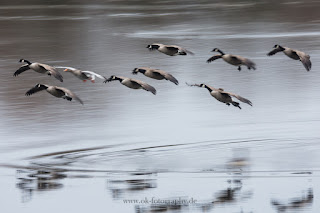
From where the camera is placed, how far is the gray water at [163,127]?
14898mm

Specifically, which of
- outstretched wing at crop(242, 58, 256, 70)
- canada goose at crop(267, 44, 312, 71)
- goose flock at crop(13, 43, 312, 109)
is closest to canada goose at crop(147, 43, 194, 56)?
goose flock at crop(13, 43, 312, 109)

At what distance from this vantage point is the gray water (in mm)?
14898

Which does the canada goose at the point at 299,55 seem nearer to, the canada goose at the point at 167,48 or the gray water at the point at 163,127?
the gray water at the point at 163,127

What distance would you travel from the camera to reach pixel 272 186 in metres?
15.0

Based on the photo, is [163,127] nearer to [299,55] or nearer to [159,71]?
[159,71]

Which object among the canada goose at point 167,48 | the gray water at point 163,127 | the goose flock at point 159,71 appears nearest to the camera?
the gray water at point 163,127

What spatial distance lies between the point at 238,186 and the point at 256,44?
57.5 ft

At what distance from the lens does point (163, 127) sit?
2036cm

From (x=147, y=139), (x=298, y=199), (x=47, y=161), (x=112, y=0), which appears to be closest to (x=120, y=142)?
(x=147, y=139)

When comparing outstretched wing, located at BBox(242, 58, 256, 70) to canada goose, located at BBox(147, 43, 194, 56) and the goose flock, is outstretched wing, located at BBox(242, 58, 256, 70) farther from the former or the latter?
canada goose, located at BBox(147, 43, 194, 56)

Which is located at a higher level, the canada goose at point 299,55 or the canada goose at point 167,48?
the canada goose at point 167,48

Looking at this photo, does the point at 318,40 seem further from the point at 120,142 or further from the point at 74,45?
the point at 120,142

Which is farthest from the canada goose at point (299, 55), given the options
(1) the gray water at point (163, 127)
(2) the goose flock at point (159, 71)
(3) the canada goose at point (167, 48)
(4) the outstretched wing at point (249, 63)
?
(3) the canada goose at point (167, 48)

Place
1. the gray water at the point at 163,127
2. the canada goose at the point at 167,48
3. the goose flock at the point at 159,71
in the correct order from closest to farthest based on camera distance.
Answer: the gray water at the point at 163,127 < the goose flock at the point at 159,71 < the canada goose at the point at 167,48
